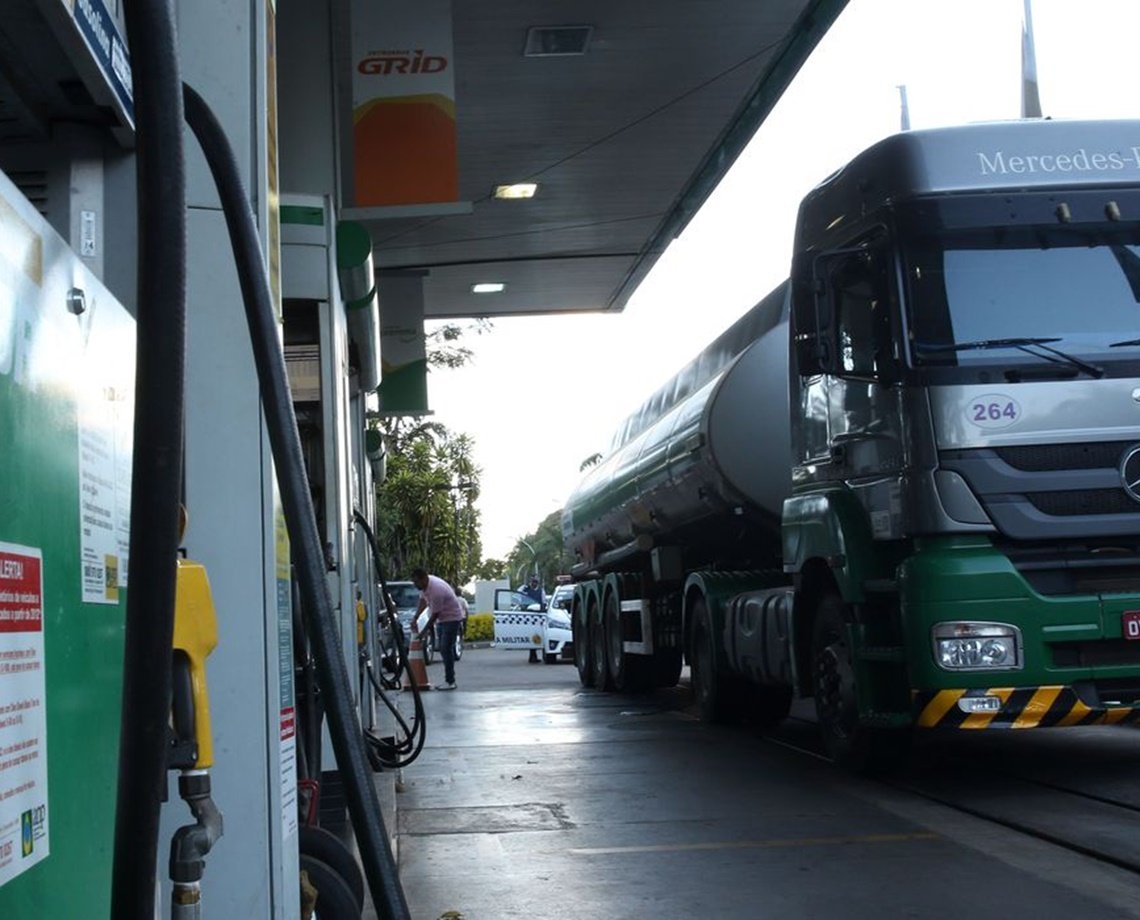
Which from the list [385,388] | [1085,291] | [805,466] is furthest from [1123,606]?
[385,388]

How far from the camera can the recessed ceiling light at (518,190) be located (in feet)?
54.9

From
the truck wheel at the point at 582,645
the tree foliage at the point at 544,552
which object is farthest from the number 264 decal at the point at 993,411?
the tree foliage at the point at 544,552

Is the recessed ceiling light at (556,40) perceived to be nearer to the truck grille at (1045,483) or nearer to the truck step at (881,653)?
the truck grille at (1045,483)

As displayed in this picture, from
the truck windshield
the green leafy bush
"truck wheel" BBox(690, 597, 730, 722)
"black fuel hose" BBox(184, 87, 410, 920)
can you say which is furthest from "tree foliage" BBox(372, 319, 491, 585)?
"black fuel hose" BBox(184, 87, 410, 920)

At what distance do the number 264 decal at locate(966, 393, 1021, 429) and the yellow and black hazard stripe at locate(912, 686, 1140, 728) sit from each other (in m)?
1.46

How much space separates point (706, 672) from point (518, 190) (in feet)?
19.1

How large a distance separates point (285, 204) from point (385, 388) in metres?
10.9

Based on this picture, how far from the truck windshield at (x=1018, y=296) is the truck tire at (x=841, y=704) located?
6.47 feet

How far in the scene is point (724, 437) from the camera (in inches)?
504

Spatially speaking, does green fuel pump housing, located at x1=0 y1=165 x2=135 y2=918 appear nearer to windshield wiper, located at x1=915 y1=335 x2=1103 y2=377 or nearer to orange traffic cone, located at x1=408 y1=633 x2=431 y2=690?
windshield wiper, located at x1=915 y1=335 x2=1103 y2=377

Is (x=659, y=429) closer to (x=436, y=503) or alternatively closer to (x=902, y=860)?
(x=902, y=860)

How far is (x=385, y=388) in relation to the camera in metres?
18.9

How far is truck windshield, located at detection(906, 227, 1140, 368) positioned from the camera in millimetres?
8555

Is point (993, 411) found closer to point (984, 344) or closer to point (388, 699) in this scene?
point (984, 344)
